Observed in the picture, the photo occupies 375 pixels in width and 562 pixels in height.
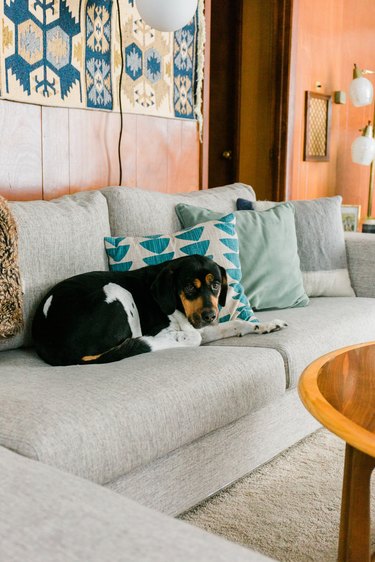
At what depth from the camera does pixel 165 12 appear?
277cm

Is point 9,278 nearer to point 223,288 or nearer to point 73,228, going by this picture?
point 73,228

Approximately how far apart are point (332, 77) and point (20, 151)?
3421 mm

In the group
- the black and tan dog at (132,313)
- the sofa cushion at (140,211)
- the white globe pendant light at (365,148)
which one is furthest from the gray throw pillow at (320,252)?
the white globe pendant light at (365,148)

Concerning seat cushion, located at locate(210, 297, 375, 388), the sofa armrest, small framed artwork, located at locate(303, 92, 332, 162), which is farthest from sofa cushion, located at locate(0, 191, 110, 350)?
small framed artwork, located at locate(303, 92, 332, 162)

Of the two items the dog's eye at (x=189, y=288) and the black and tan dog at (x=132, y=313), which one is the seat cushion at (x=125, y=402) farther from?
the dog's eye at (x=189, y=288)

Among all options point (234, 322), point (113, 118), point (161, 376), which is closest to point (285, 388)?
point (234, 322)

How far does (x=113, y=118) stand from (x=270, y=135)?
1.96 meters

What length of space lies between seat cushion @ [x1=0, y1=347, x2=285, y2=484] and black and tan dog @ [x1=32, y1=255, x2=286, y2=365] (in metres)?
0.09

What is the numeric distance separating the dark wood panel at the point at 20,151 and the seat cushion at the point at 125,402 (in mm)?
767

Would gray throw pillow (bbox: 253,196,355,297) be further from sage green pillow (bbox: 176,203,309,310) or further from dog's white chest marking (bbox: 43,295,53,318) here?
dog's white chest marking (bbox: 43,295,53,318)

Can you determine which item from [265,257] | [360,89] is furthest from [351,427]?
[360,89]

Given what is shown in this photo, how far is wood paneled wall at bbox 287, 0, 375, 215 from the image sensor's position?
15.6ft

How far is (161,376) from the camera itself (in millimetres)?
1722

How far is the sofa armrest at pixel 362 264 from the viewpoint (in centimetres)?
301
